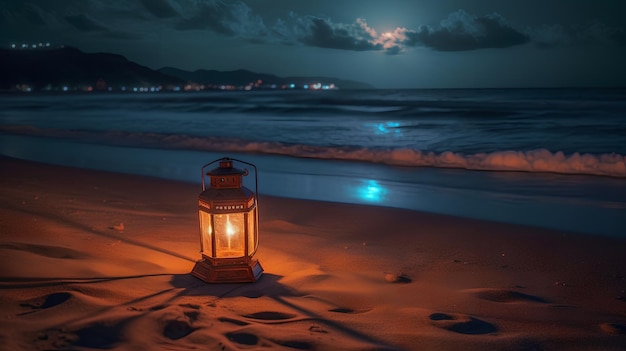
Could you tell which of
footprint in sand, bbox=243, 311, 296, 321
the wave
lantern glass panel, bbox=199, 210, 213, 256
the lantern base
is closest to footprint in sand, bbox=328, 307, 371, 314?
footprint in sand, bbox=243, 311, 296, 321

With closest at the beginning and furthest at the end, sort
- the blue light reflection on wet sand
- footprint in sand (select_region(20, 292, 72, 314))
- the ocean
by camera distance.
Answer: footprint in sand (select_region(20, 292, 72, 314))
the blue light reflection on wet sand
the ocean

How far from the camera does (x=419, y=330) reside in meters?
3.05

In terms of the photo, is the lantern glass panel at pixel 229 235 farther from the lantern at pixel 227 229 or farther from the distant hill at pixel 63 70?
the distant hill at pixel 63 70

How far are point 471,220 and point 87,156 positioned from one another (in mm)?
9789

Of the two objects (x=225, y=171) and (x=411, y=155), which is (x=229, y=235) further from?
(x=411, y=155)

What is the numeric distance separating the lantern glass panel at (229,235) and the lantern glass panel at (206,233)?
1.8 inches

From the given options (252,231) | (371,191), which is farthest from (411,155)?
(252,231)

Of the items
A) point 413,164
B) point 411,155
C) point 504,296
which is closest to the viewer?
point 504,296

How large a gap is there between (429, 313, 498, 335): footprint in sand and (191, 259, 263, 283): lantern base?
4.26 ft

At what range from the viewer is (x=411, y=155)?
12320 millimetres

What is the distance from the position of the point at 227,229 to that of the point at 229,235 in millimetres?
51

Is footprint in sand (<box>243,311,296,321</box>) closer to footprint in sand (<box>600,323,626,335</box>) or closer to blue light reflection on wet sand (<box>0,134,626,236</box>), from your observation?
footprint in sand (<box>600,323,626,335</box>)

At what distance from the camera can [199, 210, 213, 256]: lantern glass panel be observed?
3811mm

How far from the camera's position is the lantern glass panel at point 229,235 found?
12.5ft
